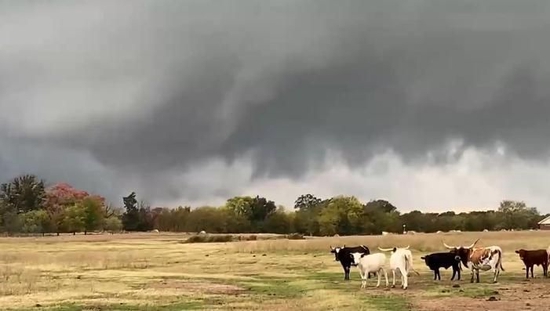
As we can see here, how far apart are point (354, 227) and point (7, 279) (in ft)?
358

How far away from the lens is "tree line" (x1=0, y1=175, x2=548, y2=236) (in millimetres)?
140625

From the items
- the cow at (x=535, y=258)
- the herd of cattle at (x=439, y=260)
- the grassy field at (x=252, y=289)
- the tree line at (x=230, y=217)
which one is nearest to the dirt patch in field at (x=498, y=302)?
the grassy field at (x=252, y=289)

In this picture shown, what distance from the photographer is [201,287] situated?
32.7 meters

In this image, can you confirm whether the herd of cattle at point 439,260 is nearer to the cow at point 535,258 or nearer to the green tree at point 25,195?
the cow at point 535,258

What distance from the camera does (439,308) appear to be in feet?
74.2

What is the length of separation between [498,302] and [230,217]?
440 feet

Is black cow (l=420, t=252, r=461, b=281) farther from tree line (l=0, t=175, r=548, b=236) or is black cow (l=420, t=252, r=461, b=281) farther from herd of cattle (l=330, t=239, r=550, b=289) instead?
tree line (l=0, t=175, r=548, b=236)

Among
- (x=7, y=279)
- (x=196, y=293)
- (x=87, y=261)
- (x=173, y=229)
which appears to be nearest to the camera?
(x=196, y=293)

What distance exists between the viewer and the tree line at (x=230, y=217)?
141 metres

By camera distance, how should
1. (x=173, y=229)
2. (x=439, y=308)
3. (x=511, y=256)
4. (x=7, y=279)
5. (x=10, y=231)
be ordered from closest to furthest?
(x=439, y=308), (x=7, y=279), (x=511, y=256), (x=10, y=231), (x=173, y=229)

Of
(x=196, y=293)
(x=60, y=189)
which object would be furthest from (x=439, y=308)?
(x=60, y=189)

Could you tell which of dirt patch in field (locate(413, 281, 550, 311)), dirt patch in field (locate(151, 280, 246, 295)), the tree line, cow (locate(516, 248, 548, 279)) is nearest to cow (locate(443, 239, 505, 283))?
cow (locate(516, 248, 548, 279))

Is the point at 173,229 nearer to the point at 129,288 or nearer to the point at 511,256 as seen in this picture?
the point at 511,256

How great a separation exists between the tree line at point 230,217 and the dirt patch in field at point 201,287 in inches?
4050
